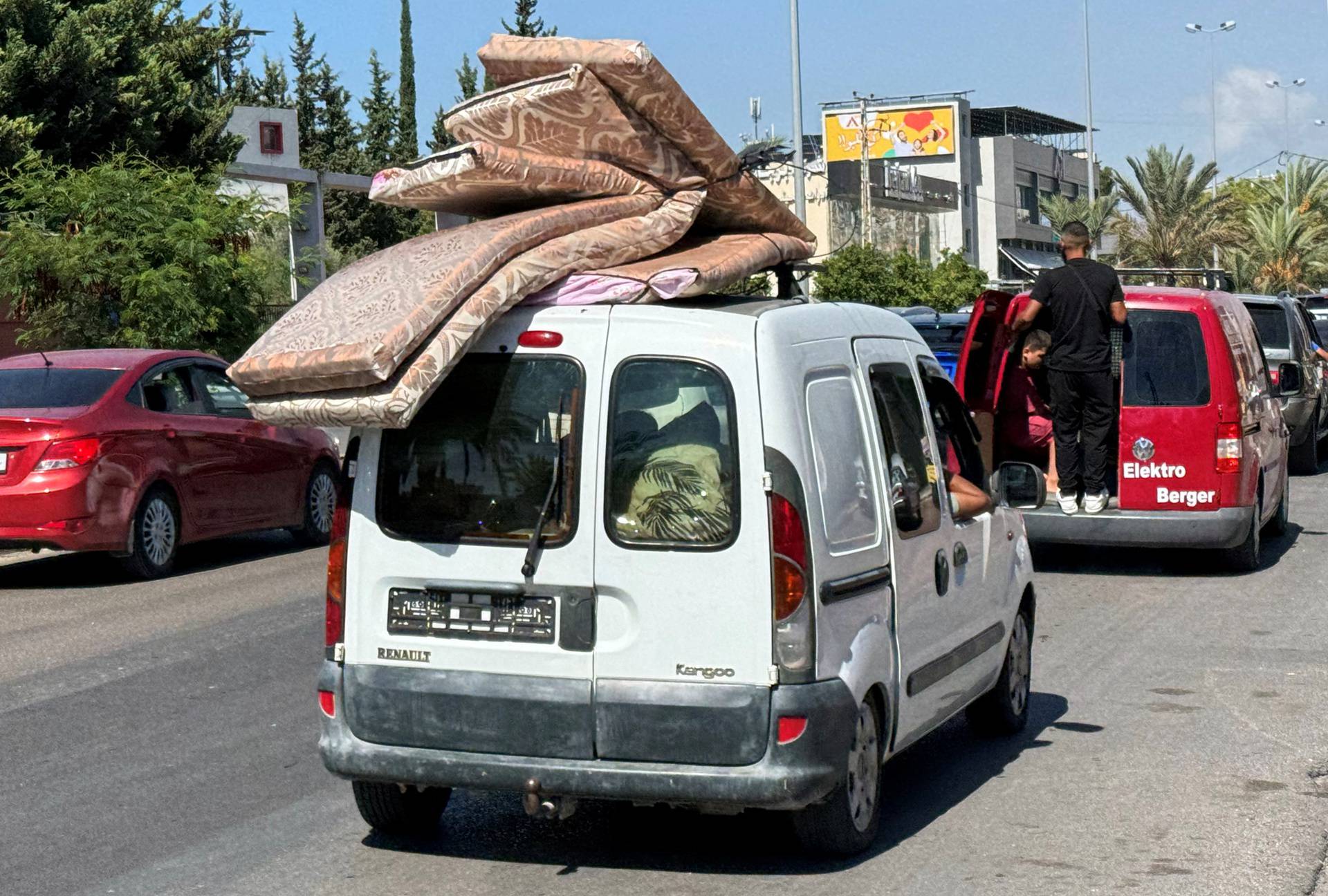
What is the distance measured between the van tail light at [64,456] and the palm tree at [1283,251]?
45385 millimetres

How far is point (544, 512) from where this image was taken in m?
5.37

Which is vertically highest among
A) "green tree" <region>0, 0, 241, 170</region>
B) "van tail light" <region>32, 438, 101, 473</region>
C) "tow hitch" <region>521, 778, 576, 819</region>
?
"green tree" <region>0, 0, 241, 170</region>

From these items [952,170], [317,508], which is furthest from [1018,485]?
[952,170]

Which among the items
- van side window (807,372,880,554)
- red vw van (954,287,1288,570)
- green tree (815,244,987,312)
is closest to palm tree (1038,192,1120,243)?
green tree (815,244,987,312)

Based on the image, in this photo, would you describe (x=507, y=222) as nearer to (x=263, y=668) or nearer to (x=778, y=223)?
(x=778, y=223)

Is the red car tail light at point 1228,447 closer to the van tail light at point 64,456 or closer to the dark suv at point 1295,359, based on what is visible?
the dark suv at point 1295,359

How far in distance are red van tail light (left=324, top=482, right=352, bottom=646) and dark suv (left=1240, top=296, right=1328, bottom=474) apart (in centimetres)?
1482

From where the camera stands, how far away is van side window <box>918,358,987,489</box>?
6.75m

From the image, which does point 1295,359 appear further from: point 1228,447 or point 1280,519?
point 1228,447

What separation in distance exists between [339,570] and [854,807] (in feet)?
5.95

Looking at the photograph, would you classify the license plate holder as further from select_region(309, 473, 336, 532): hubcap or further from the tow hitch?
select_region(309, 473, 336, 532): hubcap

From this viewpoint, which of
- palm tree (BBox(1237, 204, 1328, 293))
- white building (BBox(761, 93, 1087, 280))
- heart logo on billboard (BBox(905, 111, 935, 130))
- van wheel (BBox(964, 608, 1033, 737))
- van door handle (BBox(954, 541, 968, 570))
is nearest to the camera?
van door handle (BBox(954, 541, 968, 570))

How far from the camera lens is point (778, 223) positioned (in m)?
7.18

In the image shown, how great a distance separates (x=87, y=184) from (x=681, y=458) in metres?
16.1
